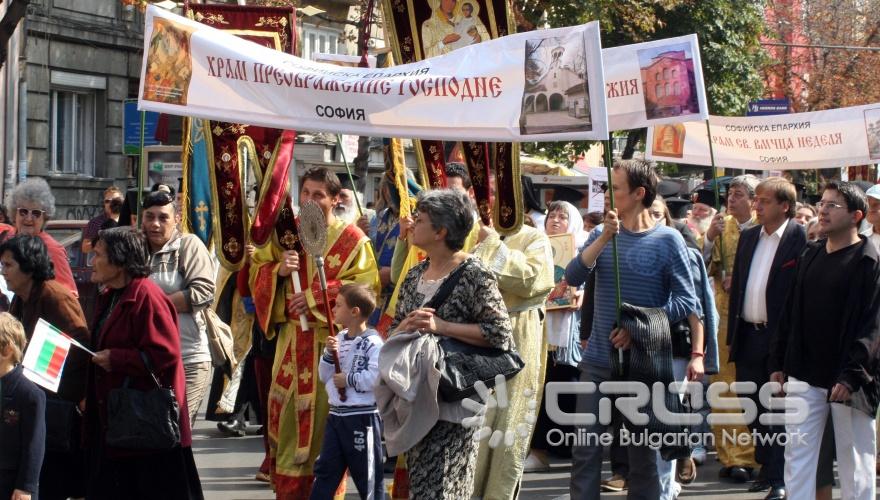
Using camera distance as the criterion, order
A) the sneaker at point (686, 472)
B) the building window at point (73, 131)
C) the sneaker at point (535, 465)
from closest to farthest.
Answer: the sneaker at point (686, 472), the sneaker at point (535, 465), the building window at point (73, 131)

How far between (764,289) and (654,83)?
4.83 feet

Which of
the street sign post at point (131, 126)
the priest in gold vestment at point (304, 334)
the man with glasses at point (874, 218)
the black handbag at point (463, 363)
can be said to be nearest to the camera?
the black handbag at point (463, 363)

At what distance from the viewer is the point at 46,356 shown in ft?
20.1

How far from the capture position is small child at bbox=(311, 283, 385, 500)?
7.27 metres

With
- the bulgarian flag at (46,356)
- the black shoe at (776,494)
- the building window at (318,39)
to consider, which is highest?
the building window at (318,39)

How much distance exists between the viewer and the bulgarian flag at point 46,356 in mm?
6035

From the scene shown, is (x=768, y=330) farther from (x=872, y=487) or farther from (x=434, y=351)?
(x=434, y=351)

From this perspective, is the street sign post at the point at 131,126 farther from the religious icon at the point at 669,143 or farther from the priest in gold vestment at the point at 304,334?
the priest in gold vestment at the point at 304,334

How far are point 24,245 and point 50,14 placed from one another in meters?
19.3

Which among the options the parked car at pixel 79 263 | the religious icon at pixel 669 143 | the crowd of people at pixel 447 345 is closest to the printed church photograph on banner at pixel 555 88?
the crowd of people at pixel 447 345

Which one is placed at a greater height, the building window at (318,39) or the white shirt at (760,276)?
the building window at (318,39)

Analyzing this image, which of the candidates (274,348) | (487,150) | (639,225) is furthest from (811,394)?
(274,348)

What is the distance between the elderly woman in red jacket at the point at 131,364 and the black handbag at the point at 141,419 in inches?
2.9

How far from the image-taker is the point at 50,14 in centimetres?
2530
